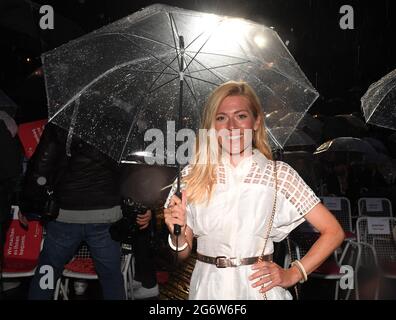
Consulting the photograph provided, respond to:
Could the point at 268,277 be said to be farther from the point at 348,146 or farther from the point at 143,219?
the point at 348,146

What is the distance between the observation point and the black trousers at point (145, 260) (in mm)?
4383

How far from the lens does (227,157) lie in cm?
229

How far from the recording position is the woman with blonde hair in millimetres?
2080

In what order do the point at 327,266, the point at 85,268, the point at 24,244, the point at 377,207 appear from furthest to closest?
1. the point at 377,207
2. the point at 327,266
3. the point at 24,244
4. the point at 85,268

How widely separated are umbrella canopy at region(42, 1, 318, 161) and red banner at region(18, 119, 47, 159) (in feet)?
6.27

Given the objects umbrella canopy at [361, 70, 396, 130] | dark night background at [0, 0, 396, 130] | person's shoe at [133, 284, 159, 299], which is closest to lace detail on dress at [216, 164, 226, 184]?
umbrella canopy at [361, 70, 396, 130]

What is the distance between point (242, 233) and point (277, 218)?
20 centimetres

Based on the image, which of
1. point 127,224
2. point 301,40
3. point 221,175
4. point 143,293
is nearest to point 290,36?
point 301,40

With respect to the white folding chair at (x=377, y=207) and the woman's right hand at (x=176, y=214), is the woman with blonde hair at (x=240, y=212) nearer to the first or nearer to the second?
the woman's right hand at (x=176, y=214)

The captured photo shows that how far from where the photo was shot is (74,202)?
12.0 ft

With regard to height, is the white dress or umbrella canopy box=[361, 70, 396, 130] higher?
umbrella canopy box=[361, 70, 396, 130]

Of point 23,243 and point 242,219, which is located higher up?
point 242,219

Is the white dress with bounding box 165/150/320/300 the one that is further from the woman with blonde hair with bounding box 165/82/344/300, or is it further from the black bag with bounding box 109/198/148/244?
the black bag with bounding box 109/198/148/244

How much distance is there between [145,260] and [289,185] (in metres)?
2.84
